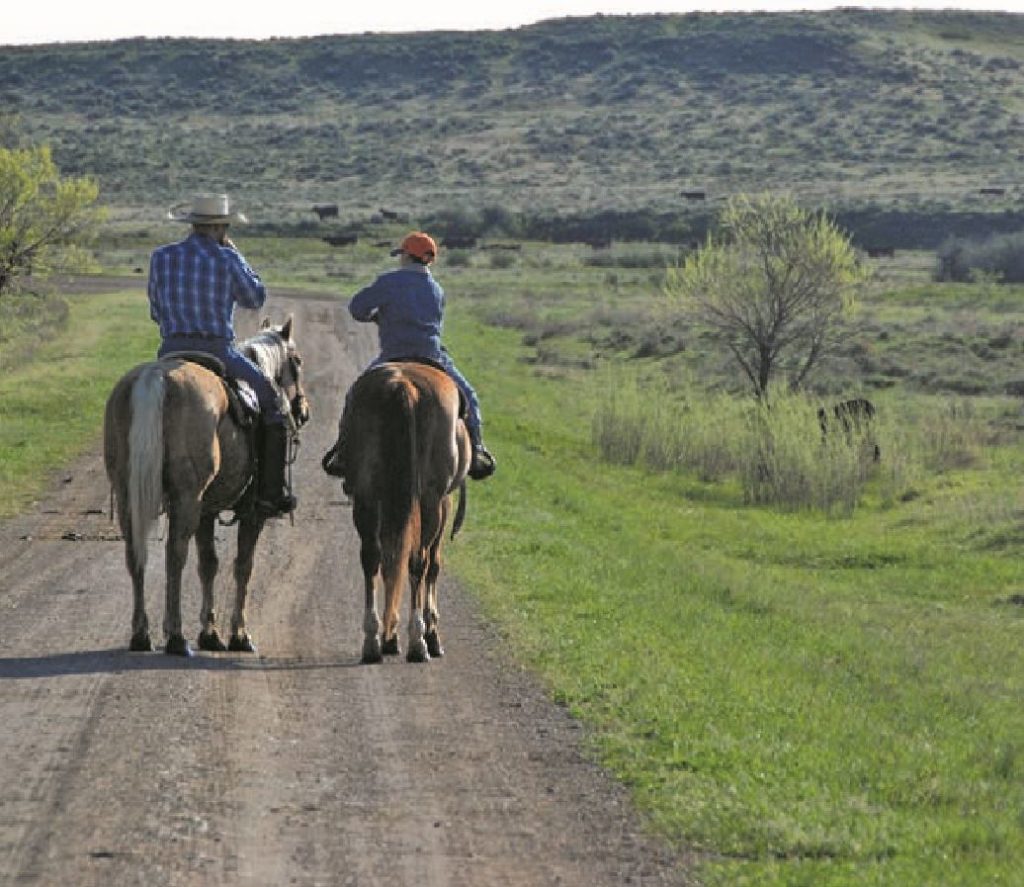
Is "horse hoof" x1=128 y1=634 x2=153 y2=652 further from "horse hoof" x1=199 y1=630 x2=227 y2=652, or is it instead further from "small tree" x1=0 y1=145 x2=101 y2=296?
"small tree" x1=0 y1=145 x2=101 y2=296

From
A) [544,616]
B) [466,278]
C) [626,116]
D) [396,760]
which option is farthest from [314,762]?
[626,116]

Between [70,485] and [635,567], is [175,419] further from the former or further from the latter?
[70,485]

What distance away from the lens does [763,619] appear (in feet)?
57.6

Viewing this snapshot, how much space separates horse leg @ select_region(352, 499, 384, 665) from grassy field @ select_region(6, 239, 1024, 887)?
1067 millimetres

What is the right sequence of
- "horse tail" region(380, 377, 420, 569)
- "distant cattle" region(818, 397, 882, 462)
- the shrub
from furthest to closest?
1. the shrub
2. "distant cattle" region(818, 397, 882, 462)
3. "horse tail" region(380, 377, 420, 569)

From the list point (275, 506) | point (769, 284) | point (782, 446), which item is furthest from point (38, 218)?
point (275, 506)

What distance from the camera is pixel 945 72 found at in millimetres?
173375

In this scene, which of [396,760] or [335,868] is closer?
[335,868]

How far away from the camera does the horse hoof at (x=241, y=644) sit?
44.3ft

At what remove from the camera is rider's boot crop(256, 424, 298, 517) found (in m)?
13.9

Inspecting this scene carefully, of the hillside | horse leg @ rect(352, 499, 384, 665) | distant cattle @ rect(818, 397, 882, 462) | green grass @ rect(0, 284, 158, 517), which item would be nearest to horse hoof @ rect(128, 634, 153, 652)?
horse leg @ rect(352, 499, 384, 665)

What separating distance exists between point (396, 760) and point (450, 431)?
3614 mm

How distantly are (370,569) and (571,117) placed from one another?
15755 cm

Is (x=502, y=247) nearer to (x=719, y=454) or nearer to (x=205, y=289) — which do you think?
(x=719, y=454)
